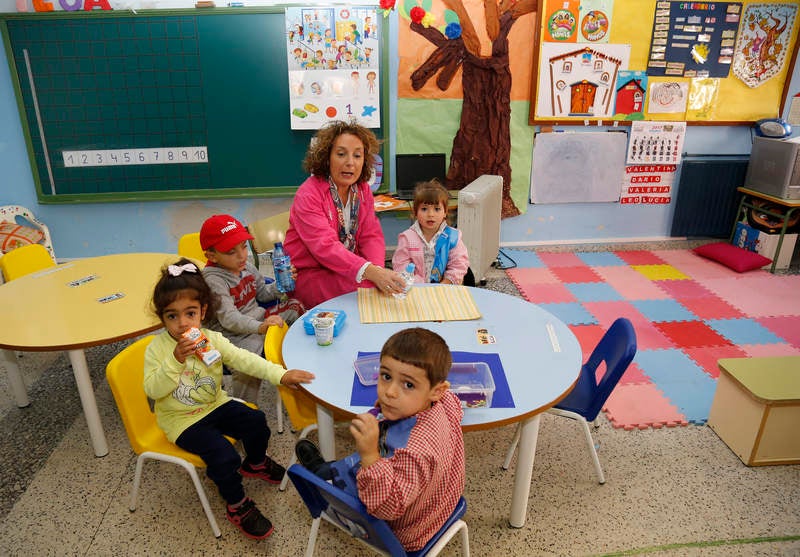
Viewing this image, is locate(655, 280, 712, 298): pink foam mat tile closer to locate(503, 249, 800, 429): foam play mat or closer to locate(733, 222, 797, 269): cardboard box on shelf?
locate(503, 249, 800, 429): foam play mat

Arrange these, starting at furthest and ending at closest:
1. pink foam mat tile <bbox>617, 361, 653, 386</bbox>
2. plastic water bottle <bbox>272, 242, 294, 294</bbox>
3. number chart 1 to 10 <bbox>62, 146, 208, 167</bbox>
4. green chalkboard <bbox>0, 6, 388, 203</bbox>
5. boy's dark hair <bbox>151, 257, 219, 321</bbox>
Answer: number chart 1 to 10 <bbox>62, 146, 208, 167</bbox> < green chalkboard <bbox>0, 6, 388, 203</bbox> < pink foam mat tile <bbox>617, 361, 653, 386</bbox> < plastic water bottle <bbox>272, 242, 294, 294</bbox> < boy's dark hair <bbox>151, 257, 219, 321</bbox>

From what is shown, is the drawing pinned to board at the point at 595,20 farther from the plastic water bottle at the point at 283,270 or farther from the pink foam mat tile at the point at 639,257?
the plastic water bottle at the point at 283,270

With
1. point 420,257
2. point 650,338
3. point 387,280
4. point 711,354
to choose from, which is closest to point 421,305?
point 387,280

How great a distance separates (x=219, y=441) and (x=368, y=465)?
3.00 feet

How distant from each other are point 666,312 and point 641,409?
1430mm

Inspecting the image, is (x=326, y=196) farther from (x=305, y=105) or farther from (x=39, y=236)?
(x=39, y=236)

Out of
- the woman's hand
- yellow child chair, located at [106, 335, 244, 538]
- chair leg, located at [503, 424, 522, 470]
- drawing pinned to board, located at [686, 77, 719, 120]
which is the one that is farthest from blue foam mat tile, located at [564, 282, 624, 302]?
yellow child chair, located at [106, 335, 244, 538]

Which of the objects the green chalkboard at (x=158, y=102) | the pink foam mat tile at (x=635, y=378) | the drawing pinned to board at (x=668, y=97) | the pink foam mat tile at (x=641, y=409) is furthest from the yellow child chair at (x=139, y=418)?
the drawing pinned to board at (x=668, y=97)

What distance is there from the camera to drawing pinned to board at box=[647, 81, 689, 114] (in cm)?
501

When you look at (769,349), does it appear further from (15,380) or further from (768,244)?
(15,380)

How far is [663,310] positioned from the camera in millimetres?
4219

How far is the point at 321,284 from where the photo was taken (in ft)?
9.52

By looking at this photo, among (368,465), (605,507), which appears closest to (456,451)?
(368,465)

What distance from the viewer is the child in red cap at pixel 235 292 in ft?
8.38
